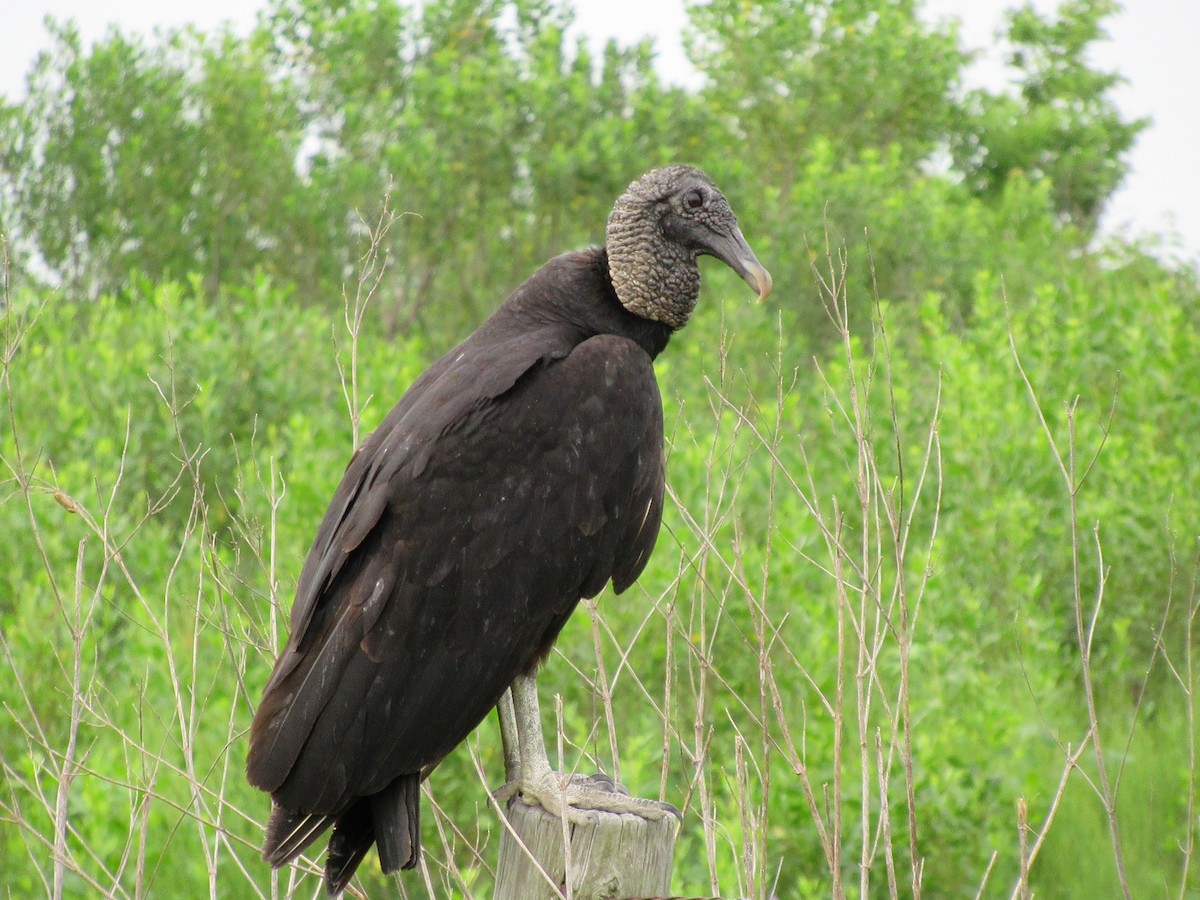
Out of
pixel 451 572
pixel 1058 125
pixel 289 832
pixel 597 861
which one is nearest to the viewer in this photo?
pixel 597 861

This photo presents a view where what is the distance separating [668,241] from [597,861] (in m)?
1.36

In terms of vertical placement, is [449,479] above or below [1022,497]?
above

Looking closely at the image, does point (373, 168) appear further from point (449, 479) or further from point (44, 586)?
point (449, 479)

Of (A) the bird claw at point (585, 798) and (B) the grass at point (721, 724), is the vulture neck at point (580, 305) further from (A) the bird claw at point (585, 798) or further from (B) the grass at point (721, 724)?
(A) the bird claw at point (585, 798)

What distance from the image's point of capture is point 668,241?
9.74 ft

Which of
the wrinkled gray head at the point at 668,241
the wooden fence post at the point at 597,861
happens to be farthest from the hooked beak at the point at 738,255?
the wooden fence post at the point at 597,861

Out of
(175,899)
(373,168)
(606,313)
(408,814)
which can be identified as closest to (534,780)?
(408,814)

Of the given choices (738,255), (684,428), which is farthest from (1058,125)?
(738,255)

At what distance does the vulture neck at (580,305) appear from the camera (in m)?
2.84

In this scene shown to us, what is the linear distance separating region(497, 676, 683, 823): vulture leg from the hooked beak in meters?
0.93

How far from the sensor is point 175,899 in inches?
155

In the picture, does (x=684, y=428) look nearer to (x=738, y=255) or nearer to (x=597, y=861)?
(x=738, y=255)

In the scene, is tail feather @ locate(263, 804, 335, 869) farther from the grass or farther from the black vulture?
the grass

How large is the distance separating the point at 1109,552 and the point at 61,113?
7.40 meters
